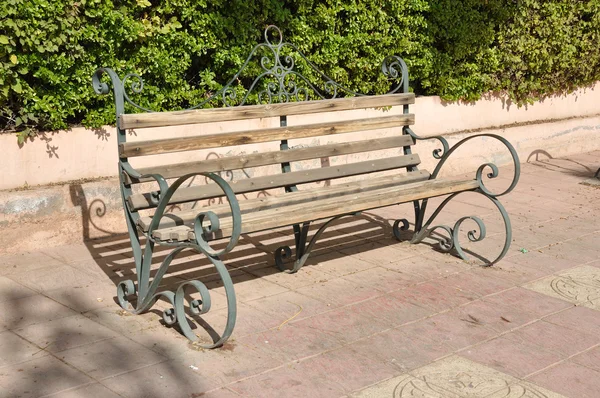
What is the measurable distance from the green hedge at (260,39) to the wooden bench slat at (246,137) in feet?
4.65

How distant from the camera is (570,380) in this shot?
421 cm

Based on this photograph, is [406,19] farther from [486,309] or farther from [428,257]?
[486,309]

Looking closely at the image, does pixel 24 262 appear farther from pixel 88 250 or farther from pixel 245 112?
pixel 245 112

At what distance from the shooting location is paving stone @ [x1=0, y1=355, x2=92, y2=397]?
399 cm

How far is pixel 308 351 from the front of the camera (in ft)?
14.8

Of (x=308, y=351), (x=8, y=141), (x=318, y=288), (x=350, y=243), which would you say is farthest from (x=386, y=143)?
(x=8, y=141)

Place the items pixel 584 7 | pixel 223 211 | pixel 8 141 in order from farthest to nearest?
pixel 584 7
pixel 8 141
pixel 223 211

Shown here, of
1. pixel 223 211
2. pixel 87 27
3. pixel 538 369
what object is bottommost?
pixel 538 369

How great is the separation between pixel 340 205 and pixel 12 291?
6.58ft

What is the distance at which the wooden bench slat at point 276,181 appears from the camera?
4957 millimetres

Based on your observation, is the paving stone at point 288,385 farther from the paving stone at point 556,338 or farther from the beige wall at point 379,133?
the beige wall at point 379,133

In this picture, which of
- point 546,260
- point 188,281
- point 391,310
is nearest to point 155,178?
point 188,281

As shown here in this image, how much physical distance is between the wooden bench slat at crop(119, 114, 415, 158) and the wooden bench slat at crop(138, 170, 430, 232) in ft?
1.19

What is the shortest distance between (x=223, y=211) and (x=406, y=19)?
3.82 meters
